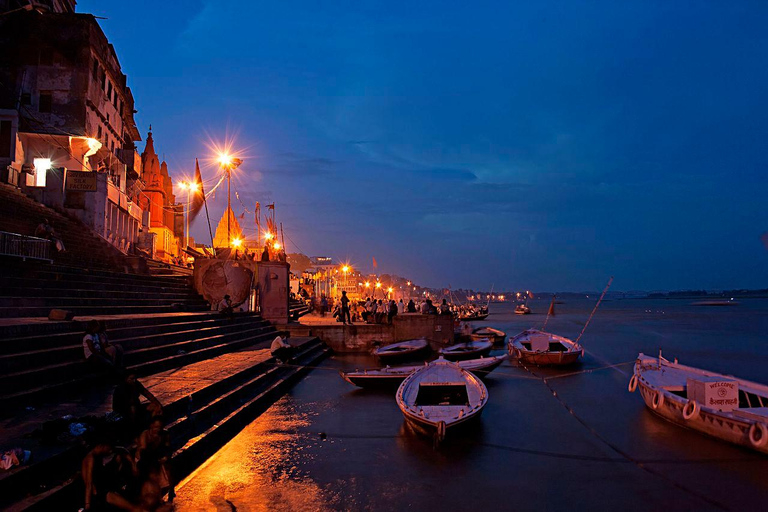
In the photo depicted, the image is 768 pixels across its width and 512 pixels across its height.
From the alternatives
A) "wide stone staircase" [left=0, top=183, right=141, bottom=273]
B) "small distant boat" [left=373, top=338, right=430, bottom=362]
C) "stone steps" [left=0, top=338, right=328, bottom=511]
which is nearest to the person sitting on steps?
"stone steps" [left=0, top=338, right=328, bottom=511]

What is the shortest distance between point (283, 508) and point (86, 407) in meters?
3.38

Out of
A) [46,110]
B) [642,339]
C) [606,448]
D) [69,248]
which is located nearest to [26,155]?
[46,110]

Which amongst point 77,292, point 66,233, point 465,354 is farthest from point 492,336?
point 77,292

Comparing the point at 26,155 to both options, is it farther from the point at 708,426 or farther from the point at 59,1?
the point at 708,426

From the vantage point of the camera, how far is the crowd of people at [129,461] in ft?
16.7

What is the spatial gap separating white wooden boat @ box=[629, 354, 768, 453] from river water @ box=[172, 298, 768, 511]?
12.3 inches

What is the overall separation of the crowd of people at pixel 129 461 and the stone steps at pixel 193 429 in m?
0.36

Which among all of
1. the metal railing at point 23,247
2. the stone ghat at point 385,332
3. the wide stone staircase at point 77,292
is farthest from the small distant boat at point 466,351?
the metal railing at point 23,247

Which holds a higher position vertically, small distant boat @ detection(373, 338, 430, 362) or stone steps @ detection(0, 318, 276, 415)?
stone steps @ detection(0, 318, 276, 415)

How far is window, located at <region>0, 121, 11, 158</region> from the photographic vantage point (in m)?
26.6

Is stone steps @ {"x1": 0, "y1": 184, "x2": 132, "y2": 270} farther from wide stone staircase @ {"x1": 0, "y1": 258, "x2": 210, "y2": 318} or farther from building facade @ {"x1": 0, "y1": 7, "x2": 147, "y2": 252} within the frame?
building facade @ {"x1": 0, "y1": 7, "x2": 147, "y2": 252}

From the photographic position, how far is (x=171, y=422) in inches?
316

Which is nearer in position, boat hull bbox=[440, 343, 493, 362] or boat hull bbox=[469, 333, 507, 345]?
boat hull bbox=[440, 343, 493, 362]

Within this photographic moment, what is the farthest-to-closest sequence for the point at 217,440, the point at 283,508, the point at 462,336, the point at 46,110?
the point at 462,336 → the point at 46,110 → the point at 217,440 → the point at 283,508
